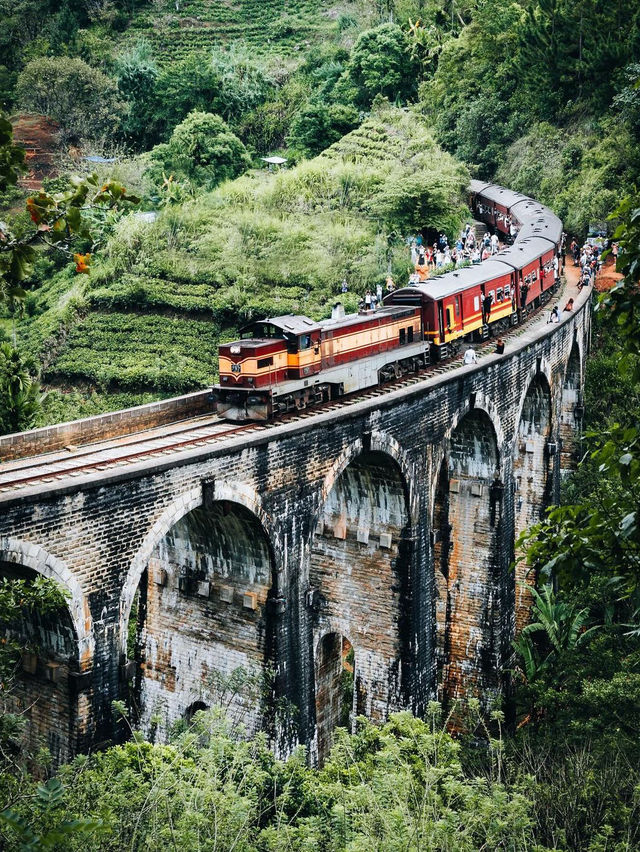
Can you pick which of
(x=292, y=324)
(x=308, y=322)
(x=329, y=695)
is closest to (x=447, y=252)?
(x=308, y=322)

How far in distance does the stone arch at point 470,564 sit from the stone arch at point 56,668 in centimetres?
1421

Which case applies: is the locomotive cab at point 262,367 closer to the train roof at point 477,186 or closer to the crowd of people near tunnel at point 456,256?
the crowd of people near tunnel at point 456,256

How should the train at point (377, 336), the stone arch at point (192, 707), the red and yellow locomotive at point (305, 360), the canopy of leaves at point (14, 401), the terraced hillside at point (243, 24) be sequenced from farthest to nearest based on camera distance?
the terraced hillside at point (243, 24), the canopy of leaves at point (14, 401), the train at point (377, 336), the red and yellow locomotive at point (305, 360), the stone arch at point (192, 707)

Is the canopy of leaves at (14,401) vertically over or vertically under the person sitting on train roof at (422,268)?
over

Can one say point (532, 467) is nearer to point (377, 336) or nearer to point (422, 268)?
point (377, 336)

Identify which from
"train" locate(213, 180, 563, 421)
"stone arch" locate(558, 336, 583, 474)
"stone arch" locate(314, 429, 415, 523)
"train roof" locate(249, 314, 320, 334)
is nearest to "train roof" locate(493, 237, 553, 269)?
"train" locate(213, 180, 563, 421)

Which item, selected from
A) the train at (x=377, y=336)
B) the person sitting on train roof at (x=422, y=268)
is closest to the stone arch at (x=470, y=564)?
the train at (x=377, y=336)

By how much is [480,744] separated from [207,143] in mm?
40900

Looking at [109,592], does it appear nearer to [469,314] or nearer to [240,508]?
[240,508]

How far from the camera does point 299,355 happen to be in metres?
23.9

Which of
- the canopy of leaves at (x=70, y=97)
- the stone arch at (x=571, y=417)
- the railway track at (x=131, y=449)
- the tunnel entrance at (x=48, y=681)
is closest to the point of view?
the tunnel entrance at (x=48, y=681)

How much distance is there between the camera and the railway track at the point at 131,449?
17266 millimetres

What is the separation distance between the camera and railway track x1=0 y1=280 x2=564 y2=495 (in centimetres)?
1727

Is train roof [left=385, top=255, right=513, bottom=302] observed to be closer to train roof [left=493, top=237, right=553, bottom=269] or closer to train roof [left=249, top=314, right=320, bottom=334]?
train roof [left=493, top=237, right=553, bottom=269]
